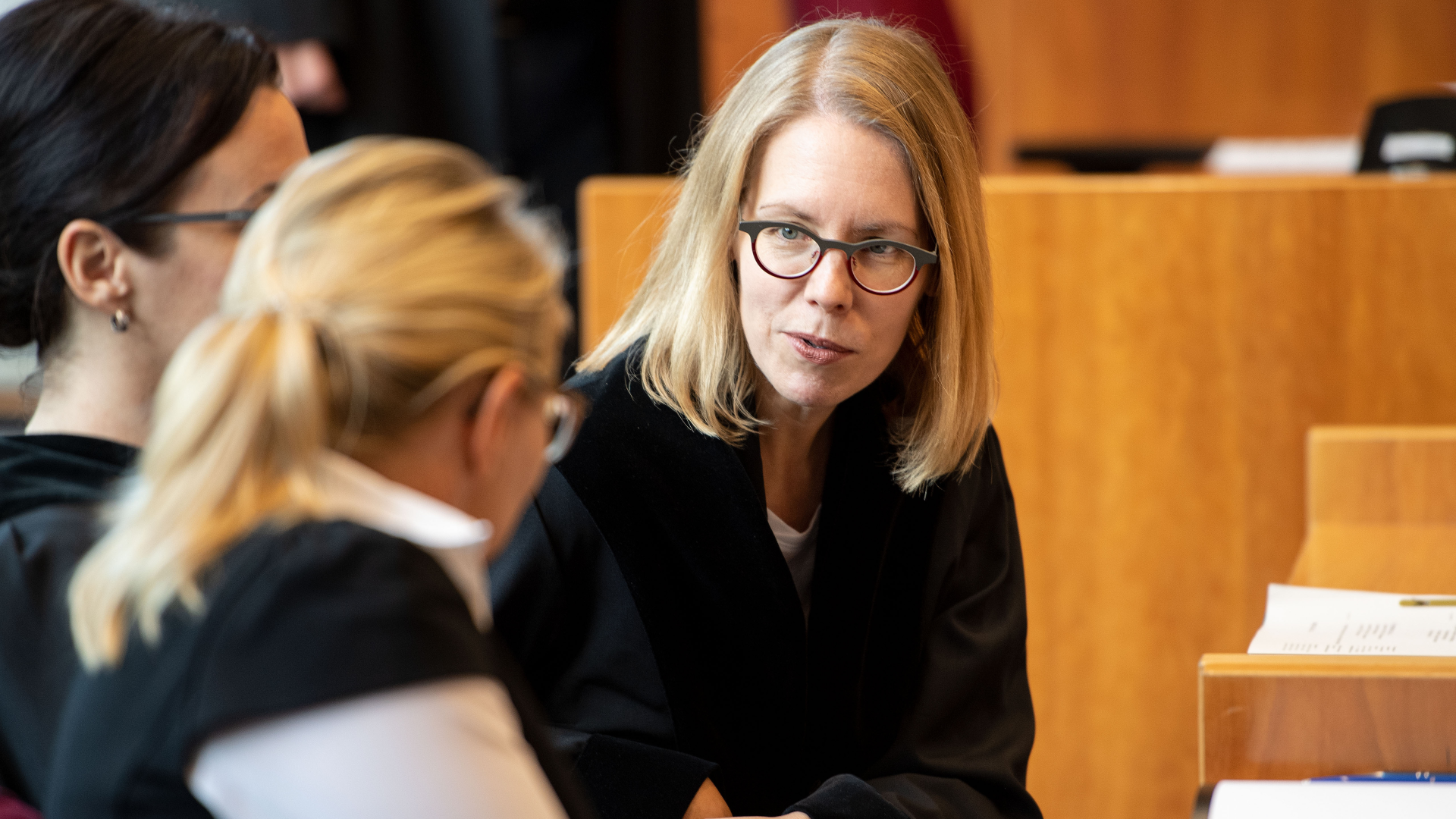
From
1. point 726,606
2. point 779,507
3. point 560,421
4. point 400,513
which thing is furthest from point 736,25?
point 400,513

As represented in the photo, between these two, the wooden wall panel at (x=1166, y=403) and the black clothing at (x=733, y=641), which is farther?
the wooden wall panel at (x=1166, y=403)

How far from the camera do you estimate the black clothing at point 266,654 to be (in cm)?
65

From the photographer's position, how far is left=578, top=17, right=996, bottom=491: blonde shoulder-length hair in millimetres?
1264

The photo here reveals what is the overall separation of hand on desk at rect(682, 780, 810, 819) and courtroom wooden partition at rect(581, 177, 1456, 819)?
3.29 ft

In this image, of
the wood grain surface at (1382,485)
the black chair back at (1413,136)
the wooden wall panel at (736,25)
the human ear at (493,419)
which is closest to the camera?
the human ear at (493,419)

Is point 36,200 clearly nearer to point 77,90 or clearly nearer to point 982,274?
point 77,90

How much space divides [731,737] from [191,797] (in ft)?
2.17

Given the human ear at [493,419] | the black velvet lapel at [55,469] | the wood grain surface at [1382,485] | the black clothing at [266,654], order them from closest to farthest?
the black clothing at [266,654], the human ear at [493,419], the black velvet lapel at [55,469], the wood grain surface at [1382,485]

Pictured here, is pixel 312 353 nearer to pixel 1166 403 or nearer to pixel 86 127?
pixel 86 127

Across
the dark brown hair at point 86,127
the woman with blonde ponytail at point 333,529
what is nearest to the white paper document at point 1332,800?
the woman with blonde ponytail at point 333,529

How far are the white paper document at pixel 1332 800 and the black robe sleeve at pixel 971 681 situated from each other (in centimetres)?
34

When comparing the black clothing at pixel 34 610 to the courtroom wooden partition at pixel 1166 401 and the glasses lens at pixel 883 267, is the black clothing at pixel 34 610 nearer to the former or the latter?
the glasses lens at pixel 883 267

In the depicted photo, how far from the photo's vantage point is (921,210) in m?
1.27

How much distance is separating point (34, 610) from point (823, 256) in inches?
26.5
